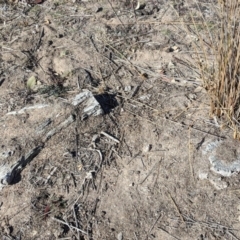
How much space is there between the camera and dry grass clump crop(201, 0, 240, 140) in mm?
2400

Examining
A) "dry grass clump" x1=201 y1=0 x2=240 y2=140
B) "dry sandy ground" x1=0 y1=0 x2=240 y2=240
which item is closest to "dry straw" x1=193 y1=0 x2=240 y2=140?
"dry grass clump" x1=201 y1=0 x2=240 y2=140

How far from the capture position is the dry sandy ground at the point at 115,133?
8.02ft

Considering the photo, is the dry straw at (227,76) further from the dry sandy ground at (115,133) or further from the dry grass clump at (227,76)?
the dry sandy ground at (115,133)

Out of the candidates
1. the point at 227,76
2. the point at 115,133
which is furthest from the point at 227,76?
the point at 115,133

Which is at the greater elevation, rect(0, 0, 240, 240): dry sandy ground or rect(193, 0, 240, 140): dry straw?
rect(193, 0, 240, 140): dry straw

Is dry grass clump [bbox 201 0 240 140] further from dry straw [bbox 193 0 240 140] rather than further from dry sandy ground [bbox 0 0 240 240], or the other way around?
dry sandy ground [bbox 0 0 240 240]

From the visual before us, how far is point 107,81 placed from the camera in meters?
3.15

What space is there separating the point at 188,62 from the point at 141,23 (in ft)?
1.89

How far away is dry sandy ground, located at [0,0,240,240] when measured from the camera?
244cm

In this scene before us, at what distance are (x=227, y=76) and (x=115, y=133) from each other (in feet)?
2.40

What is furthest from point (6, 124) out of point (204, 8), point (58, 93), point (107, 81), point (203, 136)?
point (204, 8)

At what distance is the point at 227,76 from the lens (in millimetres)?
2525

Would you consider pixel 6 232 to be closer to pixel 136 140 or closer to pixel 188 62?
pixel 136 140

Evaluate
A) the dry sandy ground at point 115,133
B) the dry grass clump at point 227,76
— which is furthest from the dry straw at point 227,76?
the dry sandy ground at point 115,133
